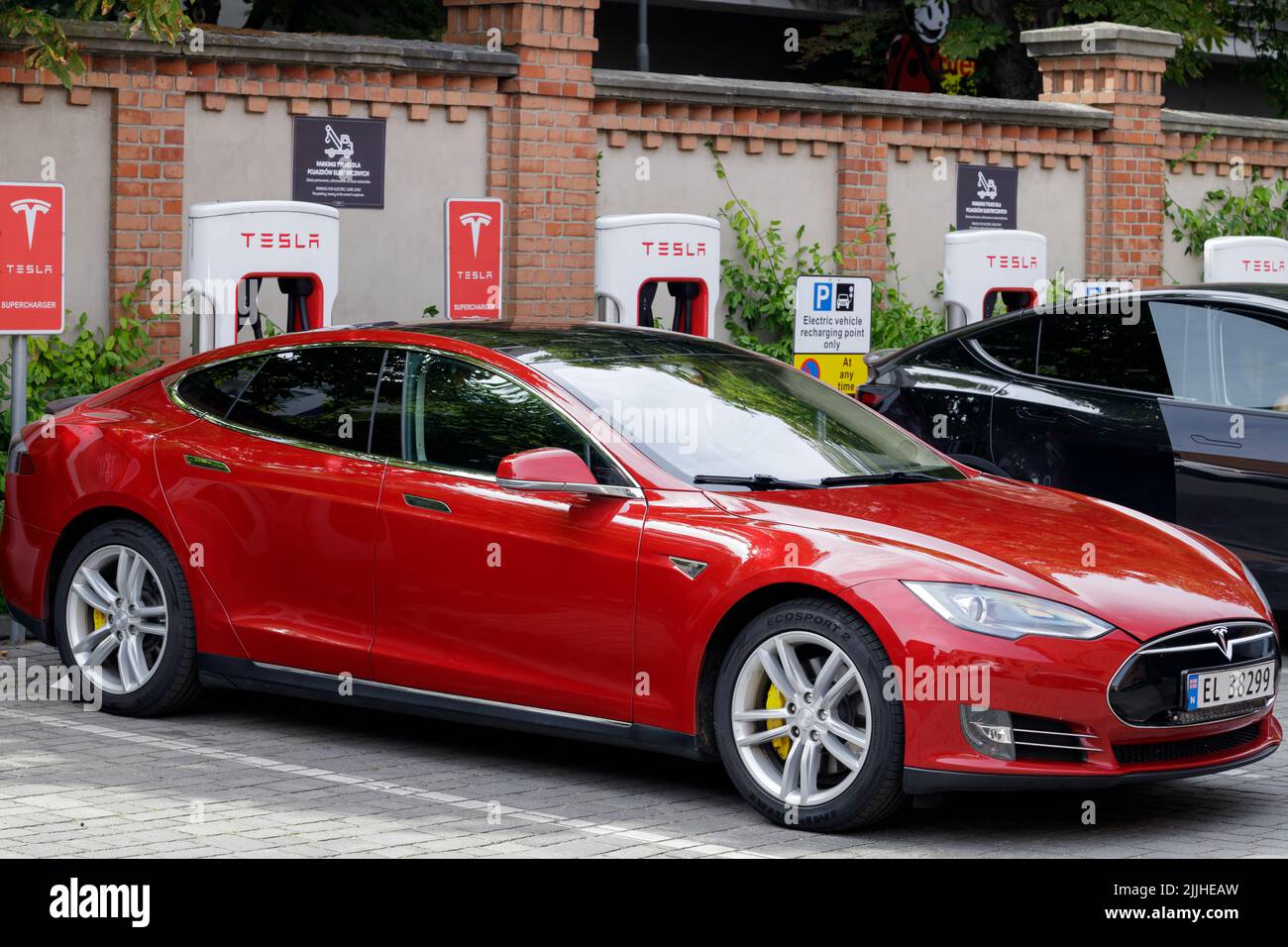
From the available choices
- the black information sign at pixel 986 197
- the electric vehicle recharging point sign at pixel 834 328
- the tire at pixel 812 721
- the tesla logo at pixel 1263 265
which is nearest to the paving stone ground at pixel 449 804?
the tire at pixel 812 721

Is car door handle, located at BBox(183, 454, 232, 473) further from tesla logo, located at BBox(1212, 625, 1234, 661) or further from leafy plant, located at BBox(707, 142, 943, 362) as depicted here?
leafy plant, located at BBox(707, 142, 943, 362)

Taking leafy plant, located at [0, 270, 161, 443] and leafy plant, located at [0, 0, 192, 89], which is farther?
leafy plant, located at [0, 270, 161, 443]

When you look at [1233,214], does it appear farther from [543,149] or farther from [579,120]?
[543,149]

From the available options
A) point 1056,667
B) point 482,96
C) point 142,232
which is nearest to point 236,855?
point 1056,667

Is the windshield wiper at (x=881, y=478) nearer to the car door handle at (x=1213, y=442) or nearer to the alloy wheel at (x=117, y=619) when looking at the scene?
the alloy wheel at (x=117, y=619)

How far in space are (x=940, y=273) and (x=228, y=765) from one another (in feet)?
31.9

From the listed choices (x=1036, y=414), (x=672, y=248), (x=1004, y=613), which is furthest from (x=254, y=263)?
(x=1004, y=613)

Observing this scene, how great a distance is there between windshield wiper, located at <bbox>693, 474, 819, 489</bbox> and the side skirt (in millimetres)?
834

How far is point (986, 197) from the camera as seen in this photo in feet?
53.2

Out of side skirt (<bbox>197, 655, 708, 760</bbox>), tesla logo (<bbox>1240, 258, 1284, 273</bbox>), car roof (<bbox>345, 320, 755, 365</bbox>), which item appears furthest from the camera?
tesla logo (<bbox>1240, 258, 1284, 273</bbox>)

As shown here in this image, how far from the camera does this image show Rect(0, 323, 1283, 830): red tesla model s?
20.4 feet

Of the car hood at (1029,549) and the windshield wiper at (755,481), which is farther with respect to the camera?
the windshield wiper at (755,481)

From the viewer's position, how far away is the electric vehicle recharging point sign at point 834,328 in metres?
11.6

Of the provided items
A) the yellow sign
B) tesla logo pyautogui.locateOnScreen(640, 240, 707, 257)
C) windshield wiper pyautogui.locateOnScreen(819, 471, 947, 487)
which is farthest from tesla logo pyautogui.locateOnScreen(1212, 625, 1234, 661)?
tesla logo pyautogui.locateOnScreen(640, 240, 707, 257)
